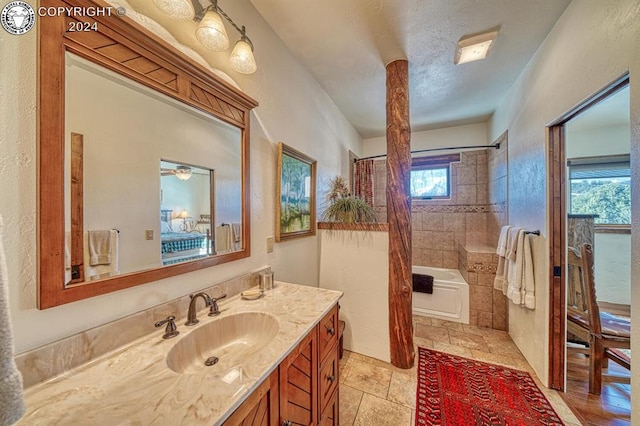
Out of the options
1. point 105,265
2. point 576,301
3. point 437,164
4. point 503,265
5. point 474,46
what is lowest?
point 576,301

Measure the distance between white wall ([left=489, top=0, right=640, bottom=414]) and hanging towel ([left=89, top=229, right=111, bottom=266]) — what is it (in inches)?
83.4

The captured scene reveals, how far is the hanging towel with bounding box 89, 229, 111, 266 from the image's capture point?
75 centimetres

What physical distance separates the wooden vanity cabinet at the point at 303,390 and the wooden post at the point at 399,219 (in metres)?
0.81

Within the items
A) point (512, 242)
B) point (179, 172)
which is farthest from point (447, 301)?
point (179, 172)

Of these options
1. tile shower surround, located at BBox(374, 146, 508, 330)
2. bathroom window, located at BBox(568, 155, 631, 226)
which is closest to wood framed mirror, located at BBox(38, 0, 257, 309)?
tile shower surround, located at BBox(374, 146, 508, 330)

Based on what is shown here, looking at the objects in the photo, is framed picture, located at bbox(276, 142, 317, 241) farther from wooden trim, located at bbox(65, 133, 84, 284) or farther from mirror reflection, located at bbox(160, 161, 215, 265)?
wooden trim, located at bbox(65, 133, 84, 284)

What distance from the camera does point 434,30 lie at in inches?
63.8

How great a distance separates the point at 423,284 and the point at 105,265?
2.95 metres

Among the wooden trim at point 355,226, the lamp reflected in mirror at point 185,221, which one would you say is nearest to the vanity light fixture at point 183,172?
the lamp reflected in mirror at point 185,221

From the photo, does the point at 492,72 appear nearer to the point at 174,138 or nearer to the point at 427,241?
the point at 427,241

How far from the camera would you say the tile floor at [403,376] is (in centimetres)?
143

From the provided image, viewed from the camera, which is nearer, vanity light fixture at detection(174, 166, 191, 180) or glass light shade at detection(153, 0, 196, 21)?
glass light shade at detection(153, 0, 196, 21)

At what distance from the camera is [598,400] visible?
1.52 m

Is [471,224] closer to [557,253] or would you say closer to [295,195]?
[557,253]
